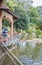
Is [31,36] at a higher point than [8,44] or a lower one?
lower

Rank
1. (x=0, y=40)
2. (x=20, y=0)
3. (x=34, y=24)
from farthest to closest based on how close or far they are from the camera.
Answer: (x=20, y=0), (x=34, y=24), (x=0, y=40)

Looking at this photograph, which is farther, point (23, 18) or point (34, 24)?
point (34, 24)

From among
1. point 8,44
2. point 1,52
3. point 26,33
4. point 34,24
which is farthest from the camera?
point 34,24

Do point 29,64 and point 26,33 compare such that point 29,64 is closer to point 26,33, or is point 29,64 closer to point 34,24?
point 26,33

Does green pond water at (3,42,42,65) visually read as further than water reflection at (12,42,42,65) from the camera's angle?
No

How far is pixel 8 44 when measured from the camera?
21.8m

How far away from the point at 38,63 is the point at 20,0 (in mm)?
35687

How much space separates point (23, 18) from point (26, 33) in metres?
2.55

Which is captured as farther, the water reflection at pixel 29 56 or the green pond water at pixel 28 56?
the water reflection at pixel 29 56

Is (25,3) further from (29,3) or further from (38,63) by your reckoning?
(38,63)

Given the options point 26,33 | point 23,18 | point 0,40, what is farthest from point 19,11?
point 0,40

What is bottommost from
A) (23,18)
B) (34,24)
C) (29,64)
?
(34,24)

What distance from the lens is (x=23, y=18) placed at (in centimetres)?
3653

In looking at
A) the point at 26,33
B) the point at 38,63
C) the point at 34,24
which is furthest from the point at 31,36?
the point at 38,63
